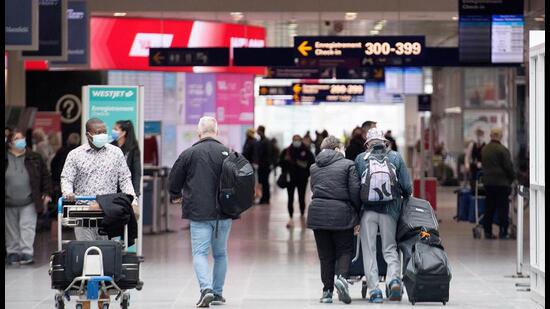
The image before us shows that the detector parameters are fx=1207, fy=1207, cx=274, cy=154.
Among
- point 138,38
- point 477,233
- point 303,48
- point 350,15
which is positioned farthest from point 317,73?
point 477,233

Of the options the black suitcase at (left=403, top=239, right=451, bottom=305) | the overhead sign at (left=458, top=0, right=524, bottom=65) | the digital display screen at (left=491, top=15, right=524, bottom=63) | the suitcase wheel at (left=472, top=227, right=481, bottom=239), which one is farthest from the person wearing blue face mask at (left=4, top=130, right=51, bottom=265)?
the digital display screen at (left=491, top=15, right=524, bottom=63)

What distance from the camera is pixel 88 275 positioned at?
9.47m

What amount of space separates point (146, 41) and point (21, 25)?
15168 millimetres

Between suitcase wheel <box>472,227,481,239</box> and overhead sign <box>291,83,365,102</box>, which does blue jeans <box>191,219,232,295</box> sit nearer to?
suitcase wheel <box>472,227,481,239</box>

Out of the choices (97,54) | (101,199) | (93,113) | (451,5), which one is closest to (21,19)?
(93,113)

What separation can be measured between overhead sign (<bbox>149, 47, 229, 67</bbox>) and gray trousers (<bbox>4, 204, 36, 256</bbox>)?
25.3ft

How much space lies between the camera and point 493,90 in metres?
39.4

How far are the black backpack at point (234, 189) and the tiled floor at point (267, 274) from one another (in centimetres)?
102

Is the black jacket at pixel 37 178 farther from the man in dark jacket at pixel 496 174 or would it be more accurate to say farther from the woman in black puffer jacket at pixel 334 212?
the man in dark jacket at pixel 496 174

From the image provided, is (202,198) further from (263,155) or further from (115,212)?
(263,155)

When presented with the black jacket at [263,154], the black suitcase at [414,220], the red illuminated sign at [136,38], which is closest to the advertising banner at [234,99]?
the red illuminated sign at [136,38]

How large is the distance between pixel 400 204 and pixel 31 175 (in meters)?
5.63

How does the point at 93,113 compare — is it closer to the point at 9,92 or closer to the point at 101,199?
the point at 101,199

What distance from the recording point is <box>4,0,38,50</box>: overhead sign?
13875 millimetres
